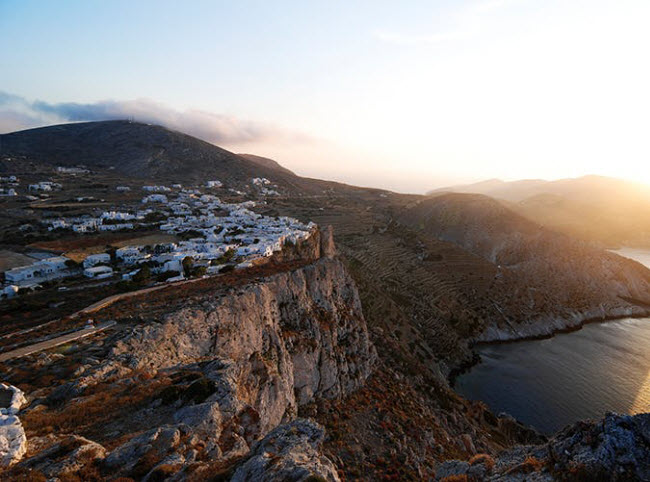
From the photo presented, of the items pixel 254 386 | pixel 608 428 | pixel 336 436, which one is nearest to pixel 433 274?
pixel 336 436

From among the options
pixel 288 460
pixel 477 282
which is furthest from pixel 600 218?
pixel 288 460

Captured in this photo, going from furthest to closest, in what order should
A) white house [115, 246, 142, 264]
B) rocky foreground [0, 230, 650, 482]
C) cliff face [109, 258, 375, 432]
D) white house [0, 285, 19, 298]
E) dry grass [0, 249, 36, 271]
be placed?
white house [115, 246, 142, 264] → dry grass [0, 249, 36, 271] → white house [0, 285, 19, 298] → cliff face [109, 258, 375, 432] → rocky foreground [0, 230, 650, 482]

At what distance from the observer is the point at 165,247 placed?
4372 cm

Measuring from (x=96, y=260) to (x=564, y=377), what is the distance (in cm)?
6306

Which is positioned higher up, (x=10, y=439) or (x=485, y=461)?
(x=10, y=439)

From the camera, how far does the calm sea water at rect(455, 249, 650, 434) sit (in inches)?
1446

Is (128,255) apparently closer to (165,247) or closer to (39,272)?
(165,247)

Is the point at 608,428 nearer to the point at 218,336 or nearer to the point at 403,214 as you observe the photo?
the point at 218,336

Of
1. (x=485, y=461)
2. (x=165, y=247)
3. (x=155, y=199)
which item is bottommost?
(x=485, y=461)

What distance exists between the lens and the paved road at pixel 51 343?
14.9 m

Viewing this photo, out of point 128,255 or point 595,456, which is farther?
point 128,255

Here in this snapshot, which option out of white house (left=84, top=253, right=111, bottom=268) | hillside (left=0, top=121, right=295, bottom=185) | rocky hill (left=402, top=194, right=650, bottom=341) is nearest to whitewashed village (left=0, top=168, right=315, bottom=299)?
white house (left=84, top=253, right=111, bottom=268)

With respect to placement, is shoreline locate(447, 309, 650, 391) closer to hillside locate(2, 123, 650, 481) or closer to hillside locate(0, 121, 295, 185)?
hillside locate(2, 123, 650, 481)

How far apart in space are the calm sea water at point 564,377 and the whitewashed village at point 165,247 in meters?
33.4
